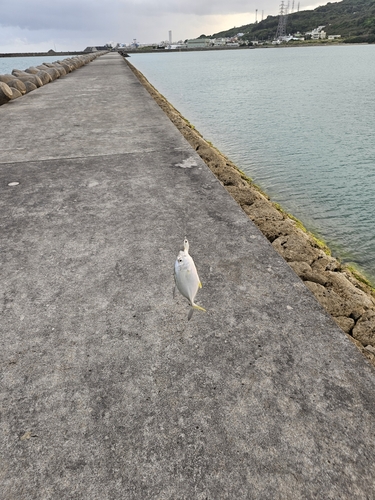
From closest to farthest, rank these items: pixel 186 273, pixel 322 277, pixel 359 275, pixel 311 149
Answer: pixel 186 273 < pixel 322 277 < pixel 359 275 < pixel 311 149

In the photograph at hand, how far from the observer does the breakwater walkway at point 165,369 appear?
161cm

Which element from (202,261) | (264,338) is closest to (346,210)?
(202,261)

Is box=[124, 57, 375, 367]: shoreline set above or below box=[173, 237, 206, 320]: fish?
below

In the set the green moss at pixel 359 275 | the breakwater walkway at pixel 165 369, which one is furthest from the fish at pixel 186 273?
the green moss at pixel 359 275

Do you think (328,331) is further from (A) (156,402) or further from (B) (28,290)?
(B) (28,290)

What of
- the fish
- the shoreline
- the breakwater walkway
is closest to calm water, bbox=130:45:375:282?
the shoreline

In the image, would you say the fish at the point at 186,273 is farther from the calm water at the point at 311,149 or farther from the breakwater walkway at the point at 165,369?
the calm water at the point at 311,149

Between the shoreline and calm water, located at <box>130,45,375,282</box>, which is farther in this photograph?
calm water, located at <box>130,45,375,282</box>

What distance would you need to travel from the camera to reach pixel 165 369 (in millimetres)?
2088

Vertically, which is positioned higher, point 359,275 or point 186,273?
point 186,273

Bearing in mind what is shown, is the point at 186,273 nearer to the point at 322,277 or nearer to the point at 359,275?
the point at 322,277

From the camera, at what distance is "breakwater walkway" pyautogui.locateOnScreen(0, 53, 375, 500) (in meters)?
1.61

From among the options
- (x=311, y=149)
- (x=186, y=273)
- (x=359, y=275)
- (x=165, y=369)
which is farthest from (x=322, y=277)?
(x=311, y=149)

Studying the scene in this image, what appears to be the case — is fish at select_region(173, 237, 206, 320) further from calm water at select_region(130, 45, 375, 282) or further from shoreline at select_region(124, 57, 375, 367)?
calm water at select_region(130, 45, 375, 282)
